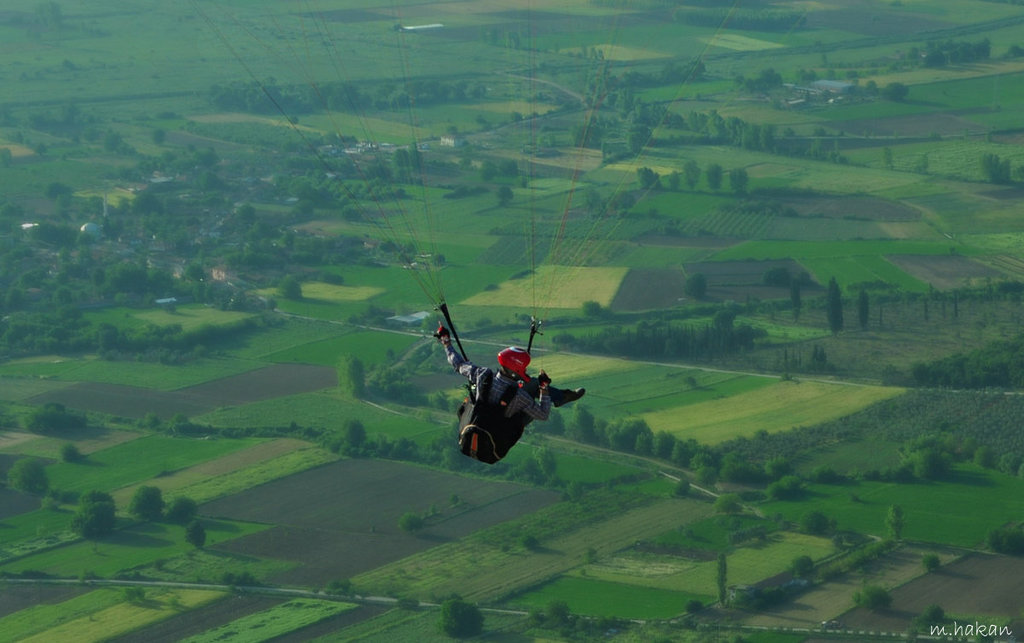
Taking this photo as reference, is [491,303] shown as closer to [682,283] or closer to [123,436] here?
[682,283]

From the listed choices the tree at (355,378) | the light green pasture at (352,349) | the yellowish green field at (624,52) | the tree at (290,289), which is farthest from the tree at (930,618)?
the yellowish green field at (624,52)

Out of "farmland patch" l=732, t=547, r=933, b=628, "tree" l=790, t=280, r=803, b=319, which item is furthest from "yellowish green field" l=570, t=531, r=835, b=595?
"tree" l=790, t=280, r=803, b=319

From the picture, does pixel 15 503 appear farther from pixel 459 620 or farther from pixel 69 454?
pixel 459 620

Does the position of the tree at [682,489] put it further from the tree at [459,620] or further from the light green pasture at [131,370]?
the light green pasture at [131,370]

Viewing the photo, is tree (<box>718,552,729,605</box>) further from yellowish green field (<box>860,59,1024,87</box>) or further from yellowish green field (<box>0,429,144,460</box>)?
yellowish green field (<box>860,59,1024,87</box>)

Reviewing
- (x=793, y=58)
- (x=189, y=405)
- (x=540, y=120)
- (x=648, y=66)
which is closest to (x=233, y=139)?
(x=540, y=120)

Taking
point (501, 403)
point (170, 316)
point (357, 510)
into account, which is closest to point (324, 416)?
point (357, 510)

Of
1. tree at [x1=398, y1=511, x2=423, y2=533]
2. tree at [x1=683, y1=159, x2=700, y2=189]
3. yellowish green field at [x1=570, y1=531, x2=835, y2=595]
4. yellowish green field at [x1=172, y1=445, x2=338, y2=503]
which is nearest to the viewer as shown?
yellowish green field at [x1=570, y1=531, x2=835, y2=595]

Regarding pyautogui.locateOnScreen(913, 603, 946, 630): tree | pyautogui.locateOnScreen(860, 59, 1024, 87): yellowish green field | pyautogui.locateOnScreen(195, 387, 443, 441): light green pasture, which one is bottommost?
pyautogui.locateOnScreen(913, 603, 946, 630): tree

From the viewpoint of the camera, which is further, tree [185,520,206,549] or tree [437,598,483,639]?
tree [185,520,206,549]
